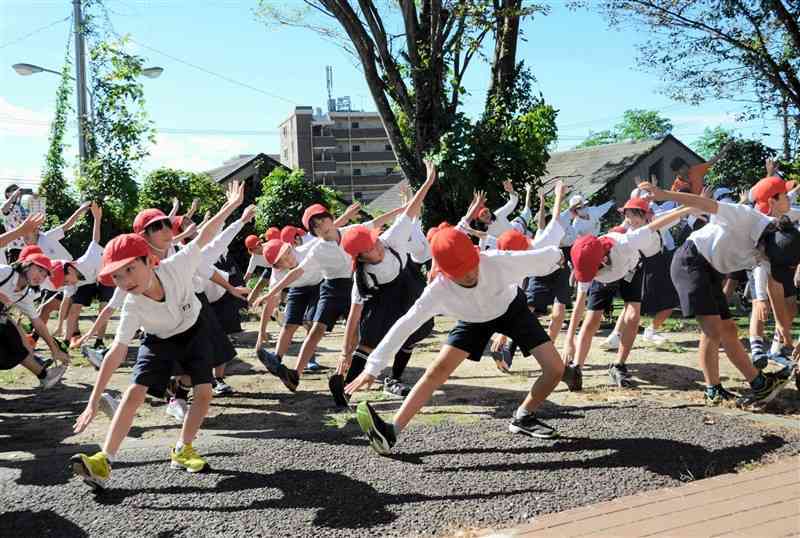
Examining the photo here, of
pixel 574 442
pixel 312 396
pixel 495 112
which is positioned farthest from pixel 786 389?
pixel 495 112

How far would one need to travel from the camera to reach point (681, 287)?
5656 mm

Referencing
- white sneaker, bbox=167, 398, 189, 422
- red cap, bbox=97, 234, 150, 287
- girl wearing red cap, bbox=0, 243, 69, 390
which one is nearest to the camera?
red cap, bbox=97, 234, 150, 287

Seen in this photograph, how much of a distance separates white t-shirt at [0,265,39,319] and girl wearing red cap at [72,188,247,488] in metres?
3.34

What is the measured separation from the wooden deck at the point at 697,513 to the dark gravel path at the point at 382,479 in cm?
13

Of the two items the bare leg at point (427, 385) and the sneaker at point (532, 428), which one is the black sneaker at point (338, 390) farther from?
the sneaker at point (532, 428)

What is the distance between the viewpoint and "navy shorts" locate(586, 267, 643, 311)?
21.9ft

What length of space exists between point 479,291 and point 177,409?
9.98 feet

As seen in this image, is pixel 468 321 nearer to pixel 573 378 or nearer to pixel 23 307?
pixel 573 378

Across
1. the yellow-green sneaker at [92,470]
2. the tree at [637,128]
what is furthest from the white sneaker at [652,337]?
the tree at [637,128]

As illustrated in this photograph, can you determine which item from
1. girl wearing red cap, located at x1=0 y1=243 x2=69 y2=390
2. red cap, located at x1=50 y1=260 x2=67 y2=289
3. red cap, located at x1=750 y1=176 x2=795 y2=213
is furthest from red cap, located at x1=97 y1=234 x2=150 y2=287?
red cap, located at x1=50 y1=260 x2=67 y2=289

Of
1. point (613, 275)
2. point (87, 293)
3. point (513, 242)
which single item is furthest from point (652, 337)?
point (87, 293)

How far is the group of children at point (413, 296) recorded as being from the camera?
4414mm

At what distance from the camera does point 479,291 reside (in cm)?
459

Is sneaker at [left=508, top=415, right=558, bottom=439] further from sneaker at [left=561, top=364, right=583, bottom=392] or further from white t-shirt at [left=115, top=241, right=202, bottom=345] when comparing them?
white t-shirt at [left=115, top=241, right=202, bottom=345]
